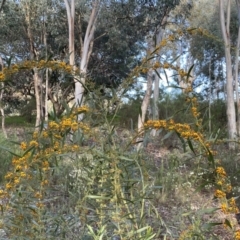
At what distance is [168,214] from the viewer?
3.99 metres

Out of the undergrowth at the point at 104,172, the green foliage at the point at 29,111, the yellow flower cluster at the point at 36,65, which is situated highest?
the green foliage at the point at 29,111

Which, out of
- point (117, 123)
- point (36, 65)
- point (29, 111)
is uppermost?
point (29, 111)

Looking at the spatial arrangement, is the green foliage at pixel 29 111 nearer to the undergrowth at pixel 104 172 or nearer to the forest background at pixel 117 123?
the forest background at pixel 117 123

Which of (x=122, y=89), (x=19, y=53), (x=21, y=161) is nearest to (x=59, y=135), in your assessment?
(x=21, y=161)

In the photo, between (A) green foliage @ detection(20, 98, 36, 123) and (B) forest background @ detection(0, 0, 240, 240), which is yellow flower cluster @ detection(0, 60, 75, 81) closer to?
(B) forest background @ detection(0, 0, 240, 240)

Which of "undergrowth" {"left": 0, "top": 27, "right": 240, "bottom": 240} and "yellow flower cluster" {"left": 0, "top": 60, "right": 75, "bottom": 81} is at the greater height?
"yellow flower cluster" {"left": 0, "top": 60, "right": 75, "bottom": 81}

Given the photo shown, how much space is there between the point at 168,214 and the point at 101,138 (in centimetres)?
289

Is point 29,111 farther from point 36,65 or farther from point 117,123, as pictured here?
Result: point 36,65

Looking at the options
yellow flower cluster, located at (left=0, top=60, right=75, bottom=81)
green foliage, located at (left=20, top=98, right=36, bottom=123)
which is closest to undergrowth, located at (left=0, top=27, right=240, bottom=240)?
yellow flower cluster, located at (left=0, top=60, right=75, bottom=81)

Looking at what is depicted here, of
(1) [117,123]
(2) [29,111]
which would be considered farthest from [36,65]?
(2) [29,111]

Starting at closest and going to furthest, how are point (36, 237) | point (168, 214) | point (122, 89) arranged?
point (36, 237), point (122, 89), point (168, 214)

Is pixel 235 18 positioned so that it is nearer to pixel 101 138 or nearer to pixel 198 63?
pixel 198 63

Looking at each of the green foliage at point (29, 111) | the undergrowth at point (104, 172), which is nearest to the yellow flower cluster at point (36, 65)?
the undergrowth at point (104, 172)

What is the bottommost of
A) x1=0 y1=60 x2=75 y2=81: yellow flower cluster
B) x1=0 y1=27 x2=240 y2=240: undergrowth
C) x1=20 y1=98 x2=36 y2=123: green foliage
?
x1=0 y1=27 x2=240 y2=240: undergrowth
